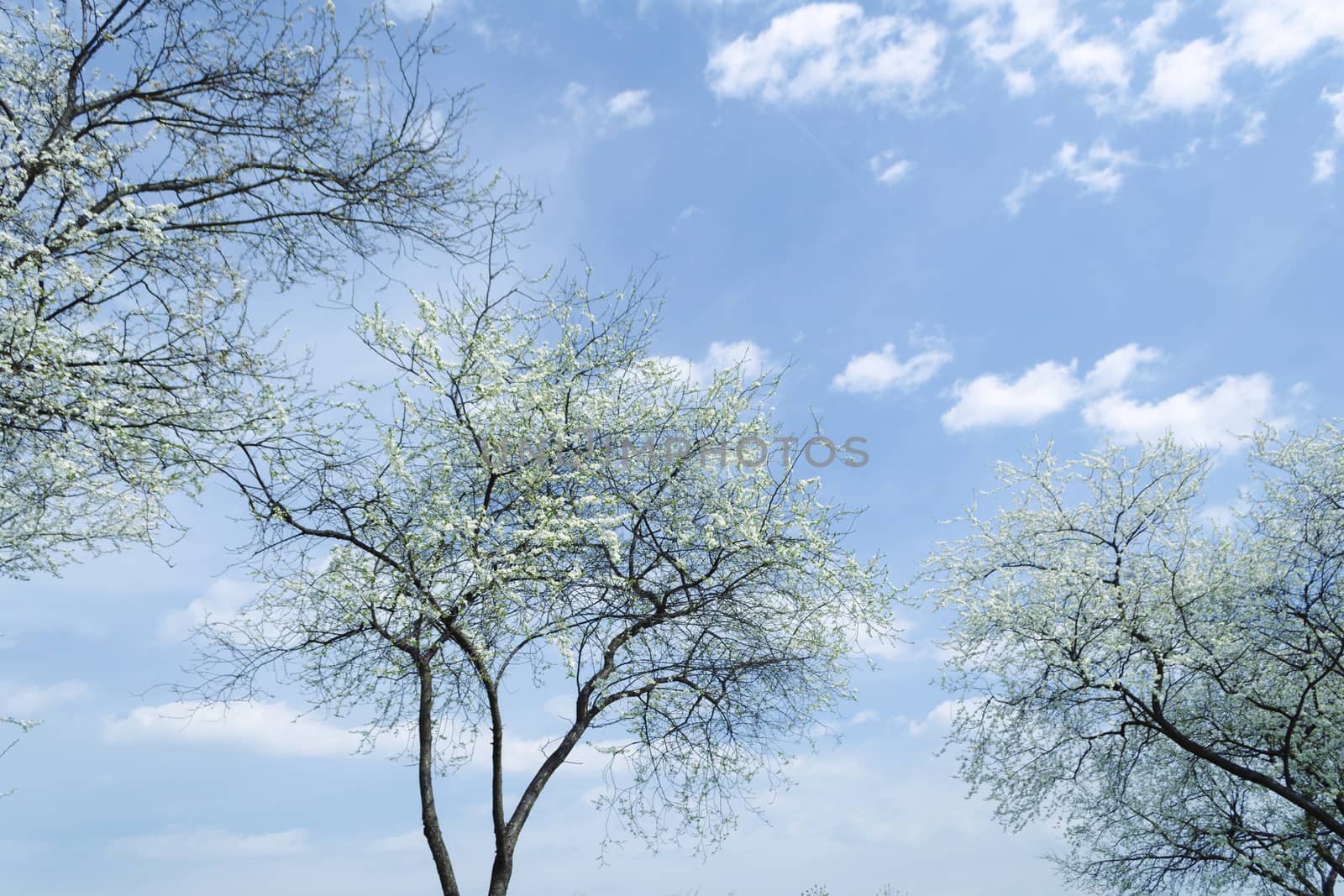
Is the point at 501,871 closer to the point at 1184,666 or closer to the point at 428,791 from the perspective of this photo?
the point at 428,791

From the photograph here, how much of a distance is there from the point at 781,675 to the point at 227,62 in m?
9.57

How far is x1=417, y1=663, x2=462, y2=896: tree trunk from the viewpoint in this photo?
1126 centimetres

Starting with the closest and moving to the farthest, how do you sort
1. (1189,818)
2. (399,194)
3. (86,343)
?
(86,343)
(399,194)
(1189,818)

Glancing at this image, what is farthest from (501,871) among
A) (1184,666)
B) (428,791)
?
(1184,666)

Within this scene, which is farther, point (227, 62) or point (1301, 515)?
point (1301, 515)

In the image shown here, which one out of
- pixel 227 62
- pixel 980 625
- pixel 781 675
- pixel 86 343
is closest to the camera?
pixel 86 343

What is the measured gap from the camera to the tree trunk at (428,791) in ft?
36.9

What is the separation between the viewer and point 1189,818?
1532cm

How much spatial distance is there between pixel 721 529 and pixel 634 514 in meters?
1.10

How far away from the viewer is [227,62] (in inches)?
357

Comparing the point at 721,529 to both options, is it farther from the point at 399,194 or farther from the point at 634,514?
the point at 399,194

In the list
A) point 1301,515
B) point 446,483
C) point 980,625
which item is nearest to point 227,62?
point 446,483

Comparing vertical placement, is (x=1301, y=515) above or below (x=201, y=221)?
below

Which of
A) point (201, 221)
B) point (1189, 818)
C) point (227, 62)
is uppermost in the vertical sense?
point (227, 62)
